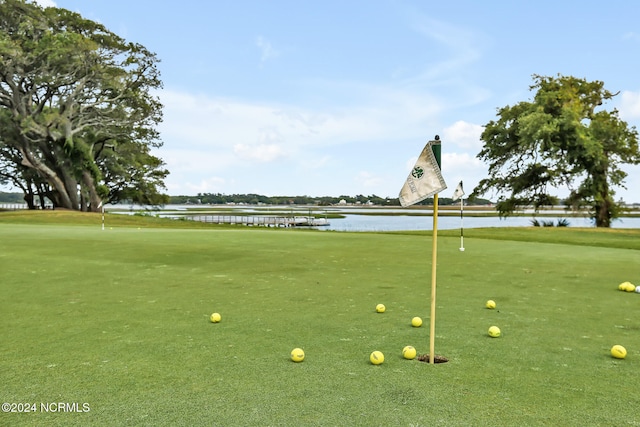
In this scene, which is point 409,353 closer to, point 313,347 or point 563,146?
point 313,347

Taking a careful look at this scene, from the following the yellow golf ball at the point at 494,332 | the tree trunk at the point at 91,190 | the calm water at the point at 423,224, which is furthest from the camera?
the calm water at the point at 423,224

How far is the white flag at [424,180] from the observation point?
3.62 m

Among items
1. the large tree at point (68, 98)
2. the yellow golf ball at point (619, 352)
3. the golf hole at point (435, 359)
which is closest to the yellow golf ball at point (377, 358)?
the golf hole at point (435, 359)

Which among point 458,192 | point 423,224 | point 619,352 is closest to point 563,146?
point 458,192

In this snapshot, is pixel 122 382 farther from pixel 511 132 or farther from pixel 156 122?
pixel 156 122

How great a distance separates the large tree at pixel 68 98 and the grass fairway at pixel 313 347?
1428 inches

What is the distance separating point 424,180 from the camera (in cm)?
371

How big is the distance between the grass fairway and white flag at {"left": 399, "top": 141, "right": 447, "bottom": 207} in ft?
4.34

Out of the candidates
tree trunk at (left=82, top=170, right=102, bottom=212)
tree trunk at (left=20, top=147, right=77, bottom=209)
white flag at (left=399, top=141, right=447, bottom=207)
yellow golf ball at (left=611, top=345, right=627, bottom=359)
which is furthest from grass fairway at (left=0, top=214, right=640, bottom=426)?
tree trunk at (left=82, top=170, right=102, bottom=212)

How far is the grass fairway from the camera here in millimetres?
2830

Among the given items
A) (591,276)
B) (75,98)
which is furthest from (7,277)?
(75,98)

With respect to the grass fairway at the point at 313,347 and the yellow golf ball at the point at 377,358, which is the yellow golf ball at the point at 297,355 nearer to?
the grass fairway at the point at 313,347

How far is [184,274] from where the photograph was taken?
837cm

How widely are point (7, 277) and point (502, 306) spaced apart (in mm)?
7731
